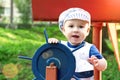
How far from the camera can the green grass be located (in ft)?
12.9

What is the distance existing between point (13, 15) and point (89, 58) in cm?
366

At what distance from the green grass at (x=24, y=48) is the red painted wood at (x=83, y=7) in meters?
1.75

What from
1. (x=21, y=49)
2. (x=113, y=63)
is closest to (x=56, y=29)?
(x=21, y=49)

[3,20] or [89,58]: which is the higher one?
[3,20]

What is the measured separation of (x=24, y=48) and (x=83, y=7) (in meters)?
2.27

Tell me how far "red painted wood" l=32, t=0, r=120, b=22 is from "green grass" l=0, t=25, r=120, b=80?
5.73ft

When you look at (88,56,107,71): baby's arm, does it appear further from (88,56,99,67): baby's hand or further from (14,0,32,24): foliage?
(14,0,32,24): foliage

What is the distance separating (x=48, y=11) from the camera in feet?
7.22

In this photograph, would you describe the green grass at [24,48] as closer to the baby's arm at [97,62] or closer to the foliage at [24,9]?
the foliage at [24,9]

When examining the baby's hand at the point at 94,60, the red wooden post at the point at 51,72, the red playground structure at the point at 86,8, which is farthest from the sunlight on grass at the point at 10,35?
the red wooden post at the point at 51,72

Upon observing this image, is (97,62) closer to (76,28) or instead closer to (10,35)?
(76,28)

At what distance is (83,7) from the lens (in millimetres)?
2168

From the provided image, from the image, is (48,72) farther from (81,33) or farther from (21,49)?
(21,49)

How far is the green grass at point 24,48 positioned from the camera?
155 inches
